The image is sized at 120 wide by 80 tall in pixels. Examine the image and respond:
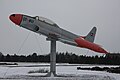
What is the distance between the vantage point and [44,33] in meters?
27.0

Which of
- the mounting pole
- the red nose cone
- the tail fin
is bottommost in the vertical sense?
the mounting pole

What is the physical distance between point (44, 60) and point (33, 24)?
6632 cm

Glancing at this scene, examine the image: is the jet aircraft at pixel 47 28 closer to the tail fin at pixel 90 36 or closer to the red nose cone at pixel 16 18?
the red nose cone at pixel 16 18

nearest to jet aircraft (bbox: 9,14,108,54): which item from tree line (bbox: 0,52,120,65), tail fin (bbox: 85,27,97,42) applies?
tail fin (bbox: 85,27,97,42)

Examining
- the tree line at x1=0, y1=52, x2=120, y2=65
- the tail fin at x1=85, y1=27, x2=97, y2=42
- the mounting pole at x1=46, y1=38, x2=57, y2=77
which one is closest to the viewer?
the mounting pole at x1=46, y1=38, x2=57, y2=77

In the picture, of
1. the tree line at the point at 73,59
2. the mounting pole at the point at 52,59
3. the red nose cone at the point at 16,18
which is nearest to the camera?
the red nose cone at the point at 16,18

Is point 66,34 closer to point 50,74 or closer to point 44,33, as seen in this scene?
point 44,33

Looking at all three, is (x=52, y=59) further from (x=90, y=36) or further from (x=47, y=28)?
(x=90, y=36)

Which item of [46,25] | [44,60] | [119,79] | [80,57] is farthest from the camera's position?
[44,60]

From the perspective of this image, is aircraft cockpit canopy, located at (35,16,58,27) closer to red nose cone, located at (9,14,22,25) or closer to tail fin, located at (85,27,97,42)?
red nose cone, located at (9,14,22,25)

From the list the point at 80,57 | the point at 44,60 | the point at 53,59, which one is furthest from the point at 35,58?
the point at 53,59

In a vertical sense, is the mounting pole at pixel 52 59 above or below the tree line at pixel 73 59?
below

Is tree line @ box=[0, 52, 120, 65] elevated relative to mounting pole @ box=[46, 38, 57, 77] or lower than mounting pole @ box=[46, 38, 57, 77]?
elevated

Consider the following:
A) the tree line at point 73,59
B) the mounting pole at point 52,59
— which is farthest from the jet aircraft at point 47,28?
the tree line at point 73,59
